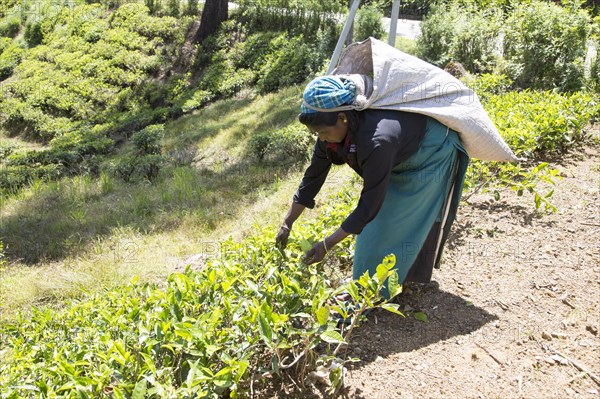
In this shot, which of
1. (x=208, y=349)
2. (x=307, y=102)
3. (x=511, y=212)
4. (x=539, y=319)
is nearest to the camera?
(x=208, y=349)

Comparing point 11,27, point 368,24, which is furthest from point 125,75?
point 11,27

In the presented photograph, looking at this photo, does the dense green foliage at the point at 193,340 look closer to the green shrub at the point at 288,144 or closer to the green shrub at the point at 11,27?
the green shrub at the point at 288,144

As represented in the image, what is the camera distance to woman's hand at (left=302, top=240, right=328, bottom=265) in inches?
111

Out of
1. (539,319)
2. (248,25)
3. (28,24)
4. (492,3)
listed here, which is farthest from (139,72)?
(539,319)

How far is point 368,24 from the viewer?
43.3 ft

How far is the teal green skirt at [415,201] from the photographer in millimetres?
3016

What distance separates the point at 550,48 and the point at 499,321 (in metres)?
7.02

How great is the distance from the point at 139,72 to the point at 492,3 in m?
9.11

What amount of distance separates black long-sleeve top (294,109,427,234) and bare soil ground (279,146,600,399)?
0.82 metres

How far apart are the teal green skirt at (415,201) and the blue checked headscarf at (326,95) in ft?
1.93

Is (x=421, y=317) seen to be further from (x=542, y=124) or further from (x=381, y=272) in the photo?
(x=542, y=124)

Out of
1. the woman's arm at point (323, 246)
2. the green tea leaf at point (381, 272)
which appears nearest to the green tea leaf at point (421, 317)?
the woman's arm at point (323, 246)

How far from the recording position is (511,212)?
460 cm

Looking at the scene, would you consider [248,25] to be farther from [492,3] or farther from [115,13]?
[492,3]
